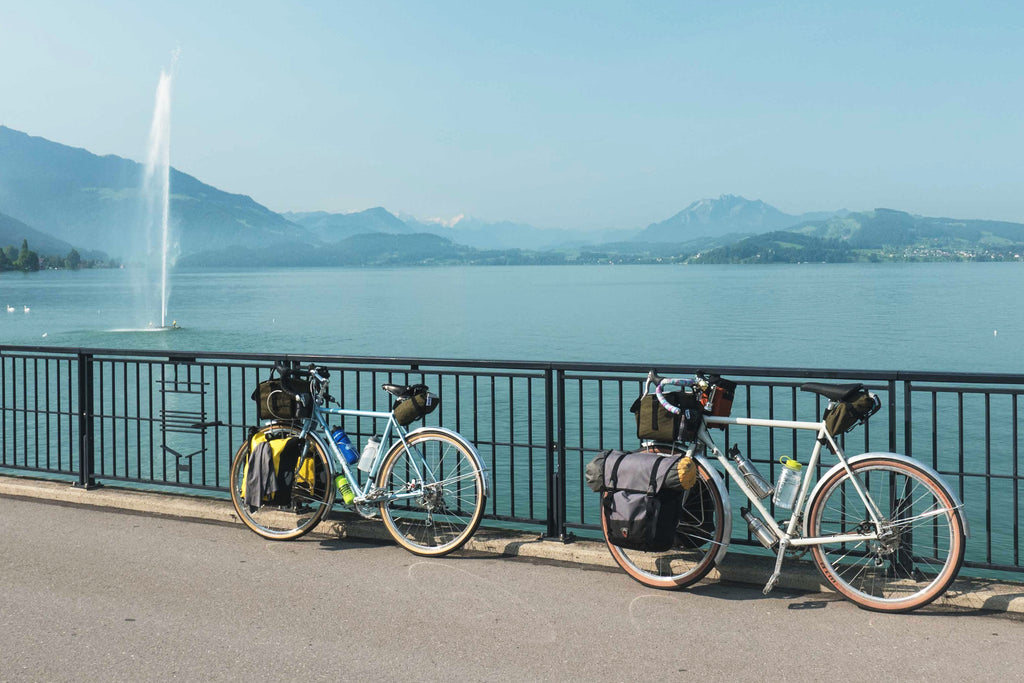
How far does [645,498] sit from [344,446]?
2229 mm

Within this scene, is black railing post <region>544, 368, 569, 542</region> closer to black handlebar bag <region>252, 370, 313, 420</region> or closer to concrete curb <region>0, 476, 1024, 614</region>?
concrete curb <region>0, 476, 1024, 614</region>

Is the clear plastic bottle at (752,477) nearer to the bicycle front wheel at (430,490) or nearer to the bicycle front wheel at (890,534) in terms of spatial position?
the bicycle front wheel at (890,534)

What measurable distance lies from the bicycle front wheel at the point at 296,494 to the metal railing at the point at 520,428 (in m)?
0.49

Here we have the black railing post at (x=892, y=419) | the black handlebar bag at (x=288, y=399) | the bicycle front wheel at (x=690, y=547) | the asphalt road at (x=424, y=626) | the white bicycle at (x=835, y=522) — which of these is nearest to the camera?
the asphalt road at (x=424, y=626)

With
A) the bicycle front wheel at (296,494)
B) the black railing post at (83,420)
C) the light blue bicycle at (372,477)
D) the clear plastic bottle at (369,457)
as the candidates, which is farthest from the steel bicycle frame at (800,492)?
the black railing post at (83,420)

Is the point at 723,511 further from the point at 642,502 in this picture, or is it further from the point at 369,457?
the point at 369,457

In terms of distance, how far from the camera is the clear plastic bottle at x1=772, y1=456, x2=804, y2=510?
5453mm

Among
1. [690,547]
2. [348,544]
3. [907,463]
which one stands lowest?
[348,544]

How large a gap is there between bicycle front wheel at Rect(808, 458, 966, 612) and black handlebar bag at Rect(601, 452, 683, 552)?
745 mm

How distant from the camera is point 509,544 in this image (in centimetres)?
654

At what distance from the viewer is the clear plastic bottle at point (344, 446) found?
268 inches

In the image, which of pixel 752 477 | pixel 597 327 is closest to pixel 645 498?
pixel 752 477

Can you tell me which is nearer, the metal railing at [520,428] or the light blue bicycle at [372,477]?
the metal railing at [520,428]

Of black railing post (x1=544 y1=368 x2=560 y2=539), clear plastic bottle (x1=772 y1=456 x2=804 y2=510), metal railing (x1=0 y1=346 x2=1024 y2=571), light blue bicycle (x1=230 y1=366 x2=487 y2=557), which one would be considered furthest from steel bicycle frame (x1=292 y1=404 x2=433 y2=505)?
clear plastic bottle (x1=772 y1=456 x2=804 y2=510)
